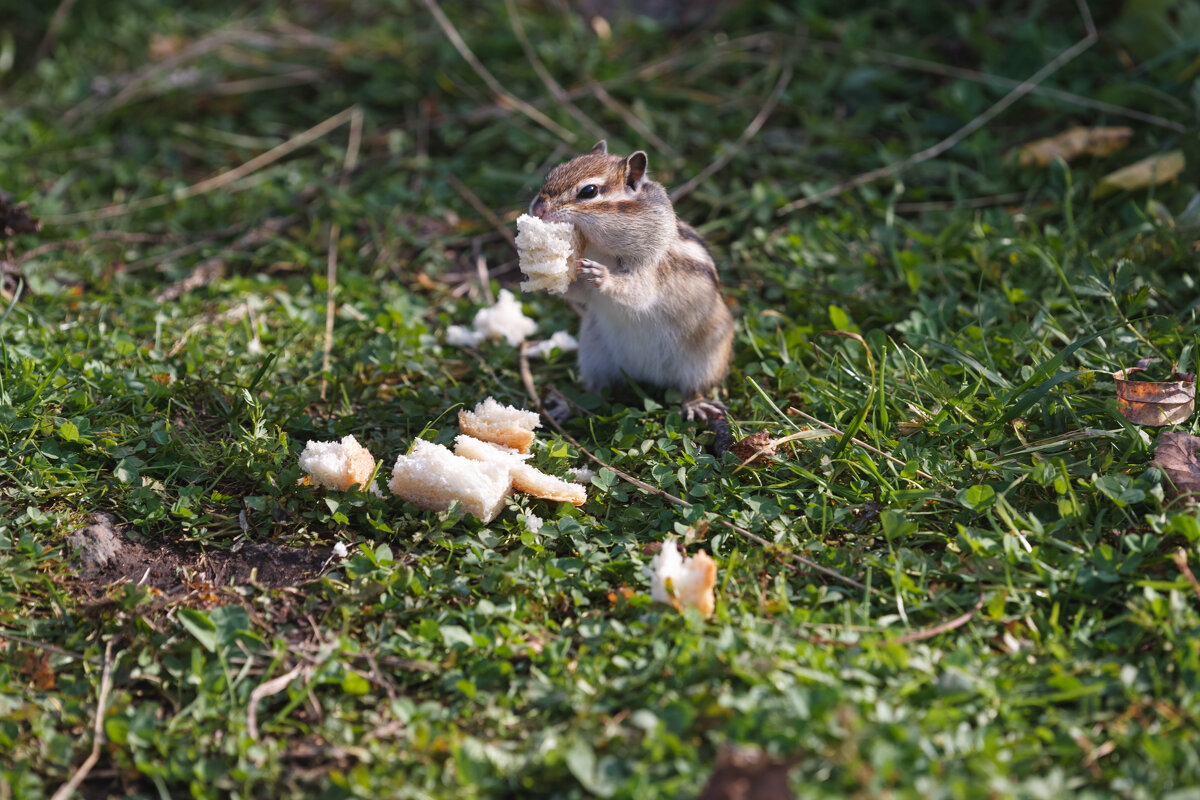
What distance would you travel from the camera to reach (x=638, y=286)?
3955mm

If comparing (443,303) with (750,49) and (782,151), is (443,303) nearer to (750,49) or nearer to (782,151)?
(782,151)

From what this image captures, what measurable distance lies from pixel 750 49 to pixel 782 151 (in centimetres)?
101

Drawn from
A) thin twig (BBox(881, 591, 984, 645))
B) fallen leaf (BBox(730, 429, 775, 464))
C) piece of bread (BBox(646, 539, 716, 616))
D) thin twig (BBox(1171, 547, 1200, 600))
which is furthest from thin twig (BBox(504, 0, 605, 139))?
thin twig (BBox(1171, 547, 1200, 600))

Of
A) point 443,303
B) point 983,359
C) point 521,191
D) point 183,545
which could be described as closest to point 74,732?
point 183,545

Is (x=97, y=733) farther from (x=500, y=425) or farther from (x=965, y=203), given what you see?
(x=965, y=203)

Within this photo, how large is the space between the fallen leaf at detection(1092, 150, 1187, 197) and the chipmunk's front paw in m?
2.74

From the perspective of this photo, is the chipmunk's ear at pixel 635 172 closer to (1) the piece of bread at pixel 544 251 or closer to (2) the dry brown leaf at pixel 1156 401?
(1) the piece of bread at pixel 544 251

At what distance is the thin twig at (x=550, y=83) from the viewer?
5887 millimetres

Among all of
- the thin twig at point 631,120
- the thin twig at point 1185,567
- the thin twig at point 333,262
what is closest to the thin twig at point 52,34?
the thin twig at point 333,262

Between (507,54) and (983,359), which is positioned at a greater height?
(507,54)

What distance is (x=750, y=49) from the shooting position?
632cm

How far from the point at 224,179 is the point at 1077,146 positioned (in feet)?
15.0

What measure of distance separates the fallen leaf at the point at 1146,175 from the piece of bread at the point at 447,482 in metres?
3.41

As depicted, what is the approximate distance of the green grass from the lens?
258 cm
